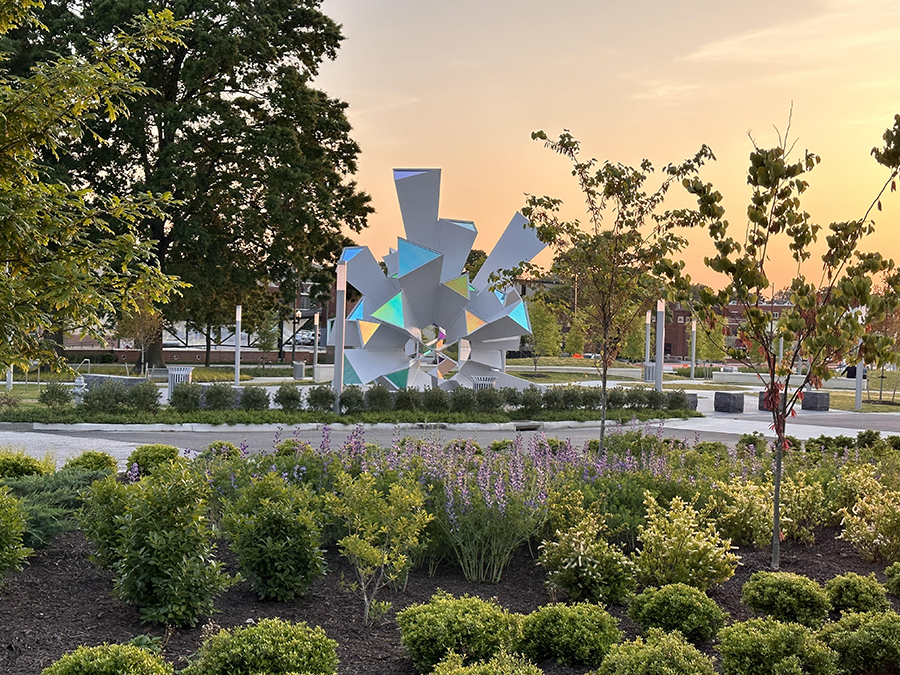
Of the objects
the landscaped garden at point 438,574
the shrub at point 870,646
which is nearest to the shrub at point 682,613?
the landscaped garden at point 438,574

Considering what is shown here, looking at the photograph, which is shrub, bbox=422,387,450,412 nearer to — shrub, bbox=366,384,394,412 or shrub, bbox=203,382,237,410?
shrub, bbox=366,384,394,412

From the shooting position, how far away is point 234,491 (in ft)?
25.2

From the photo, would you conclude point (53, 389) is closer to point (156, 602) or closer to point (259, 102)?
point (156, 602)

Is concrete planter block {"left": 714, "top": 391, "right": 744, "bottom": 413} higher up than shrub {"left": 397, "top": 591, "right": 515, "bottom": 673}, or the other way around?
concrete planter block {"left": 714, "top": 391, "right": 744, "bottom": 413}

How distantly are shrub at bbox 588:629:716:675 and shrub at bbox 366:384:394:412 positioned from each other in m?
16.4

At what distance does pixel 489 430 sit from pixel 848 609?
46.1 feet

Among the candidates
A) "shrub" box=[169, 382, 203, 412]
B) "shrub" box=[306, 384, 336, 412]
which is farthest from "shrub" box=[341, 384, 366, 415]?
"shrub" box=[169, 382, 203, 412]

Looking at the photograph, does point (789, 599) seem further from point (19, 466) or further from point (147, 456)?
point (19, 466)

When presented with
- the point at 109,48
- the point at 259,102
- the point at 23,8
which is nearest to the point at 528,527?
the point at 109,48

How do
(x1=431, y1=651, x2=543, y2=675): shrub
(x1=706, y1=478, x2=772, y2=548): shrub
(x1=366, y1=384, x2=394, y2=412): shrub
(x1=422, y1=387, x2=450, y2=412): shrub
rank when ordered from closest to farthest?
1. (x1=431, y1=651, x2=543, y2=675): shrub
2. (x1=706, y1=478, x2=772, y2=548): shrub
3. (x1=366, y1=384, x2=394, y2=412): shrub
4. (x1=422, y1=387, x2=450, y2=412): shrub

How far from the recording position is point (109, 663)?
3.73 m

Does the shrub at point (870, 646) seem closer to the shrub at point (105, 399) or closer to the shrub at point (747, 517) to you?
the shrub at point (747, 517)

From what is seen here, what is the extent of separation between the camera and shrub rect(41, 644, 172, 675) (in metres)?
3.71

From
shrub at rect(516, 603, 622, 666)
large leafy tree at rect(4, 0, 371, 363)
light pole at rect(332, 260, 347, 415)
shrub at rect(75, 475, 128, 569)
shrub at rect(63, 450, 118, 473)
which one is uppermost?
large leafy tree at rect(4, 0, 371, 363)
